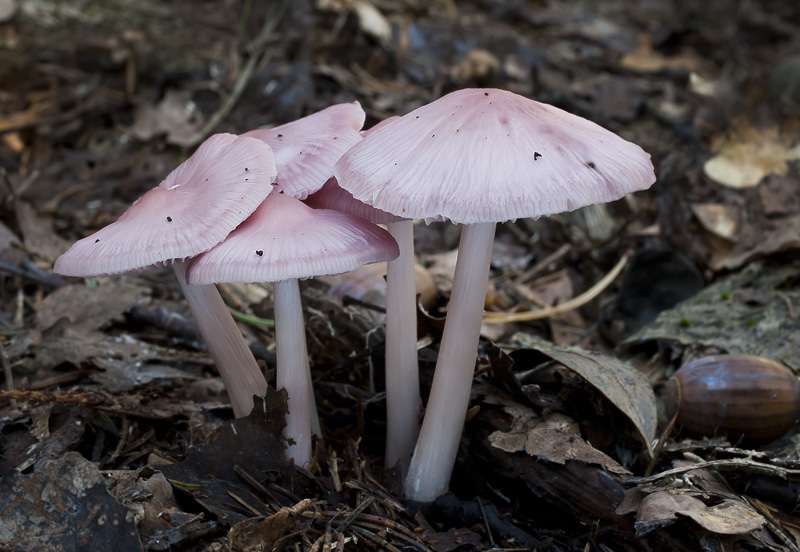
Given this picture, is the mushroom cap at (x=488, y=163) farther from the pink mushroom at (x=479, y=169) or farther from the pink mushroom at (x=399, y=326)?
the pink mushroom at (x=399, y=326)

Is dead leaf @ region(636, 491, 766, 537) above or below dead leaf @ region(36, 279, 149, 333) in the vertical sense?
above

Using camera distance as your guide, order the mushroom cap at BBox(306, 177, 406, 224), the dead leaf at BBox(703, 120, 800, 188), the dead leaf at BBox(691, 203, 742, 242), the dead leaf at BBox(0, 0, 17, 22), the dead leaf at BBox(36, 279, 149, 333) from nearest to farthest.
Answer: the mushroom cap at BBox(306, 177, 406, 224), the dead leaf at BBox(36, 279, 149, 333), the dead leaf at BBox(691, 203, 742, 242), the dead leaf at BBox(703, 120, 800, 188), the dead leaf at BBox(0, 0, 17, 22)

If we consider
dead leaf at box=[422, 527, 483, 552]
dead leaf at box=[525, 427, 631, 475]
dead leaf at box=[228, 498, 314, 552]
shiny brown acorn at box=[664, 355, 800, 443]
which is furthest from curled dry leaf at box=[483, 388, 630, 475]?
dead leaf at box=[228, 498, 314, 552]

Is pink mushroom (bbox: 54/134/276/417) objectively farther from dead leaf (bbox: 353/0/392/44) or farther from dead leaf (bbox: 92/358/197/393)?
dead leaf (bbox: 353/0/392/44)

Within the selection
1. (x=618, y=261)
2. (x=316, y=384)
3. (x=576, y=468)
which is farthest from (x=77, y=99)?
(x=576, y=468)

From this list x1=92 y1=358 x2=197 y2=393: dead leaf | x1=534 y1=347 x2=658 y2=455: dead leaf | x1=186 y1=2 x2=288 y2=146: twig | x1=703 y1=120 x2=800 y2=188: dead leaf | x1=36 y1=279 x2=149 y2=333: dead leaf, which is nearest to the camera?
x1=534 y1=347 x2=658 y2=455: dead leaf

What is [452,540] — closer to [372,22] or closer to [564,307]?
[564,307]
